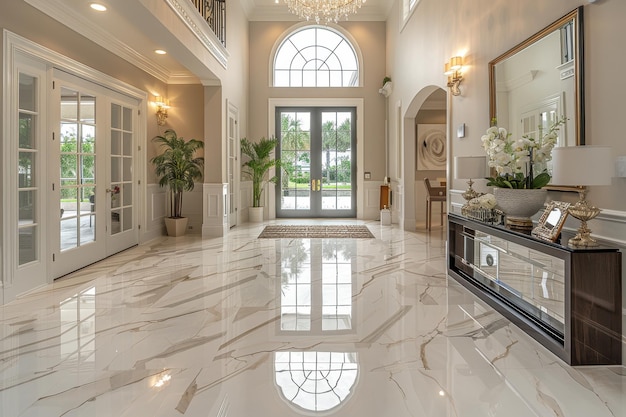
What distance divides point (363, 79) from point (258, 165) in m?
3.28

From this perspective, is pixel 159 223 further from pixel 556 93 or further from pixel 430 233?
pixel 556 93

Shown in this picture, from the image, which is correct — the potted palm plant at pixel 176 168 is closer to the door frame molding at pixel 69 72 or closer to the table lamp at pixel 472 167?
the door frame molding at pixel 69 72

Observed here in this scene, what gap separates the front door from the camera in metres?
10.2

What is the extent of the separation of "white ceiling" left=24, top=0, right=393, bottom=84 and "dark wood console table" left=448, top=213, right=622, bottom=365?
376cm

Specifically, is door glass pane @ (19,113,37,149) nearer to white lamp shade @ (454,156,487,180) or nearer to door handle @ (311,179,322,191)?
white lamp shade @ (454,156,487,180)

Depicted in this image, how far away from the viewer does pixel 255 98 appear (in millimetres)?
9992

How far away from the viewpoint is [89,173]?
515cm

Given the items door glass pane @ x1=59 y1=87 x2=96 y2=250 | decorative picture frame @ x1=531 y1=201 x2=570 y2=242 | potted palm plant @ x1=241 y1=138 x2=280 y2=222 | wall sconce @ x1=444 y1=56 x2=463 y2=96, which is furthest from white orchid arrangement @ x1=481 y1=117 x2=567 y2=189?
potted palm plant @ x1=241 y1=138 x2=280 y2=222

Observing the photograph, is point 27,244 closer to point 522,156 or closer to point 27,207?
Answer: point 27,207

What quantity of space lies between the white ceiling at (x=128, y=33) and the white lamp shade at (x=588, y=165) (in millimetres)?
3644

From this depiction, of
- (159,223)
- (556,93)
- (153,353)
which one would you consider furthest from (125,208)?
(556,93)

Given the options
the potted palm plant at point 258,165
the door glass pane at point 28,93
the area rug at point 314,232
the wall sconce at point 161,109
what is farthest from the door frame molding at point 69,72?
the potted palm plant at point 258,165

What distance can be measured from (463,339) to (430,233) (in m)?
5.01

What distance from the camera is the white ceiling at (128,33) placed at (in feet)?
13.2
